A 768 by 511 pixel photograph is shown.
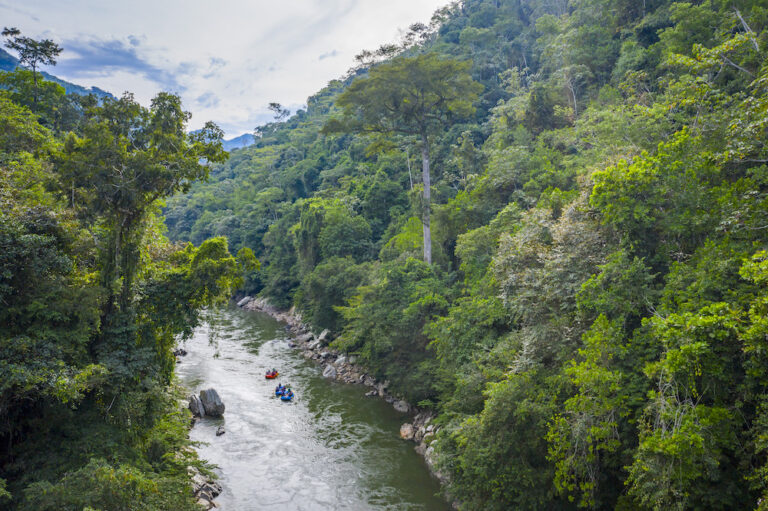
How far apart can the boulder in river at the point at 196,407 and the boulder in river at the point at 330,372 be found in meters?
7.61

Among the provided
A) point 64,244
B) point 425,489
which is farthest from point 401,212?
point 64,244

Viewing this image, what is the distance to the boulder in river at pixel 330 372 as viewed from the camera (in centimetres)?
2509

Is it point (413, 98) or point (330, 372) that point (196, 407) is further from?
point (413, 98)

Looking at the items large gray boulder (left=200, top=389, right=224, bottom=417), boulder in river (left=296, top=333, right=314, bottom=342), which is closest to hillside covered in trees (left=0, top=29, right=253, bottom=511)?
large gray boulder (left=200, top=389, right=224, bottom=417)

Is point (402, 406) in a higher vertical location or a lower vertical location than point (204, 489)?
lower

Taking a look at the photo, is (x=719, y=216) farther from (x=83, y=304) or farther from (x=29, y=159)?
(x=29, y=159)

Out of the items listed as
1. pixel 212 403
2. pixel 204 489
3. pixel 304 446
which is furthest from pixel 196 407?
pixel 204 489

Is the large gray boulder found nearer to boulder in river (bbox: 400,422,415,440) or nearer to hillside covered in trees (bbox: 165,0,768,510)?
hillside covered in trees (bbox: 165,0,768,510)

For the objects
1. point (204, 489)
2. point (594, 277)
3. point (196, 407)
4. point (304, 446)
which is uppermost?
point (594, 277)

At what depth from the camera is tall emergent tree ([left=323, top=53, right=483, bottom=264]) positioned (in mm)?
21938

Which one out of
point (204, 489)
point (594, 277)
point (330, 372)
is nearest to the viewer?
point (594, 277)

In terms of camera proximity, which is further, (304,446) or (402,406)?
(402,406)

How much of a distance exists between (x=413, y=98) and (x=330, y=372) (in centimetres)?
1727

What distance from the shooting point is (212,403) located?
19641 mm
